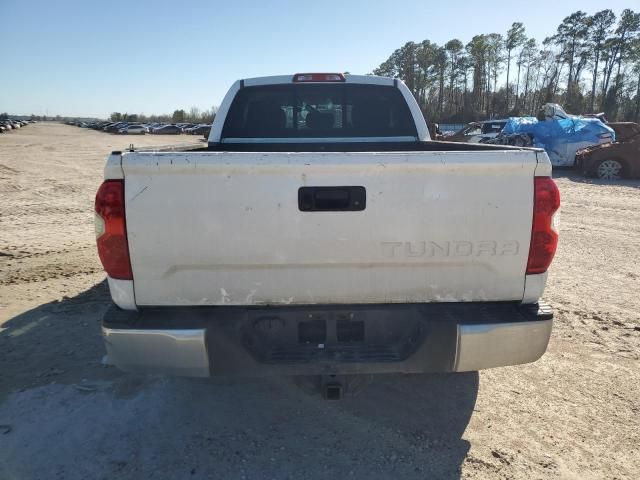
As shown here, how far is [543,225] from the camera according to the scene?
2.22m

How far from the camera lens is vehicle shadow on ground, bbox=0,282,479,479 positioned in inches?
96.2

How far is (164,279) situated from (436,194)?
141cm

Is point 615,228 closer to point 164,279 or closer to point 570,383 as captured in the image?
point 570,383

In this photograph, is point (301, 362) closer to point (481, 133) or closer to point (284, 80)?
point (284, 80)

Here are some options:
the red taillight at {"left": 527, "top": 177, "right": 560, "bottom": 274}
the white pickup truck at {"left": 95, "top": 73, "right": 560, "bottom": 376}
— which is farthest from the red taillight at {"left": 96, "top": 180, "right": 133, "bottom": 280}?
the red taillight at {"left": 527, "top": 177, "right": 560, "bottom": 274}

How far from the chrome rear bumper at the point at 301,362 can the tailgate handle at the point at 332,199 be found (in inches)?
28.3

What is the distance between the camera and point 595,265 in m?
5.99

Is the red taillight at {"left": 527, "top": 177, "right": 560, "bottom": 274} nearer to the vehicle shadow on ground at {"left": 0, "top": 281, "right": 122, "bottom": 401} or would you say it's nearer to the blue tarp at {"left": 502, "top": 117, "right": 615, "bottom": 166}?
the vehicle shadow on ground at {"left": 0, "top": 281, "right": 122, "bottom": 401}

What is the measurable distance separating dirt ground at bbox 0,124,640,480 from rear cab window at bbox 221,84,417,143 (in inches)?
93.4

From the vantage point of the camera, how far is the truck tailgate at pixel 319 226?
6.95ft

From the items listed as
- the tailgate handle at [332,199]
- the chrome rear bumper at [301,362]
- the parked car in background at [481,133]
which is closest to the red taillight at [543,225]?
the chrome rear bumper at [301,362]

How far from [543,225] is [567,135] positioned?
55.4ft

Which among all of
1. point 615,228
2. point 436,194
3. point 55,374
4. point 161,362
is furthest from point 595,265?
point 55,374

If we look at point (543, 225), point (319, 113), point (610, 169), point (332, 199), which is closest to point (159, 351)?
point (332, 199)
